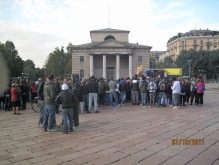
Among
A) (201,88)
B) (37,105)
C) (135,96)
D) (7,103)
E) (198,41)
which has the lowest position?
(37,105)

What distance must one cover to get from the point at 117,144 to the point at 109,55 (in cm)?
4794

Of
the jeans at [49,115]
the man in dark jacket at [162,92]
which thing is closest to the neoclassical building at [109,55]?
the man in dark jacket at [162,92]

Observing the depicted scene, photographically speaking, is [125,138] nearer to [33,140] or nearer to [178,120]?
[33,140]

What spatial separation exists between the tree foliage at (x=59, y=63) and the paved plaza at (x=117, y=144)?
2492 inches

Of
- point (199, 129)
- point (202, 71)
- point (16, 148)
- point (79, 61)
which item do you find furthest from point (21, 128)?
point (202, 71)

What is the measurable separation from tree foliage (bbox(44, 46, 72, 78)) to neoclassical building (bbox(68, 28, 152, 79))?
1947 cm

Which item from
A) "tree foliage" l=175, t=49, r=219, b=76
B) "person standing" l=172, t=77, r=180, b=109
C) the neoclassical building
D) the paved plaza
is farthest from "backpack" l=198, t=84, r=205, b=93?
"tree foliage" l=175, t=49, r=219, b=76

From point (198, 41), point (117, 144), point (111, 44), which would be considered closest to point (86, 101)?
point (117, 144)

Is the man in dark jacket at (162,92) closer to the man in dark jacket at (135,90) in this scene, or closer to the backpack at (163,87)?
the backpack at (163,87)

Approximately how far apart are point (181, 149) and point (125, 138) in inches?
67.7

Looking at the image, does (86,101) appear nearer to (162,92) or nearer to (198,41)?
(162,92)

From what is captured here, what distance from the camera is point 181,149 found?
5.45 meters

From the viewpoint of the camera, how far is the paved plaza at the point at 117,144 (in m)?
4.82

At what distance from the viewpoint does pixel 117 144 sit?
19.5 feet
